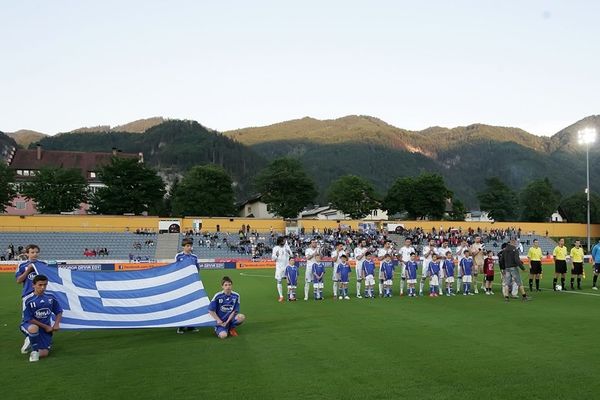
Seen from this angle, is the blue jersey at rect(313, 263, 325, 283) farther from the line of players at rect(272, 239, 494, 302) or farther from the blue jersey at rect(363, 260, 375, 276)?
the blue jersey at rect(363, 260, 375, 276)

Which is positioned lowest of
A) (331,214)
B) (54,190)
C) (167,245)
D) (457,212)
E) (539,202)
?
(167,245)

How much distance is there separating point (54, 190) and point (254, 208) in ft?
138

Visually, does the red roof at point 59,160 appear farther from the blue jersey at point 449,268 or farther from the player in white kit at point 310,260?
the blue jersey at point 449,268

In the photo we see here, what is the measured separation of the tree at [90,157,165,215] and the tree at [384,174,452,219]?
4173cm

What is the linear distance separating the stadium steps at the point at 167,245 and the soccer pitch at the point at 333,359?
118 ft

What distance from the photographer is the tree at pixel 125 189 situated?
71.6 meters

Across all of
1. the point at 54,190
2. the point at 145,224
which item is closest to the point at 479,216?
the point at 145,224

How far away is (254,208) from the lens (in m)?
102

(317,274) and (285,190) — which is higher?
(285,190)

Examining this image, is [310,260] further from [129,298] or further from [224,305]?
[129,298]

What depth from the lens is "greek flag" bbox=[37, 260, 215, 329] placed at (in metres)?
10.4

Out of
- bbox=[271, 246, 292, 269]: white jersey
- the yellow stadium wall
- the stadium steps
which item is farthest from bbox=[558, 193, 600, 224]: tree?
bbox=[271, 246, 292, 269]: white jersey

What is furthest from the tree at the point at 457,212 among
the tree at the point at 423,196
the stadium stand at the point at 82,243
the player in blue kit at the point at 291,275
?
the player in blue kit at the point at 291,275

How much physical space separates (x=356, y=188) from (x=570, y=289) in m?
69.5
